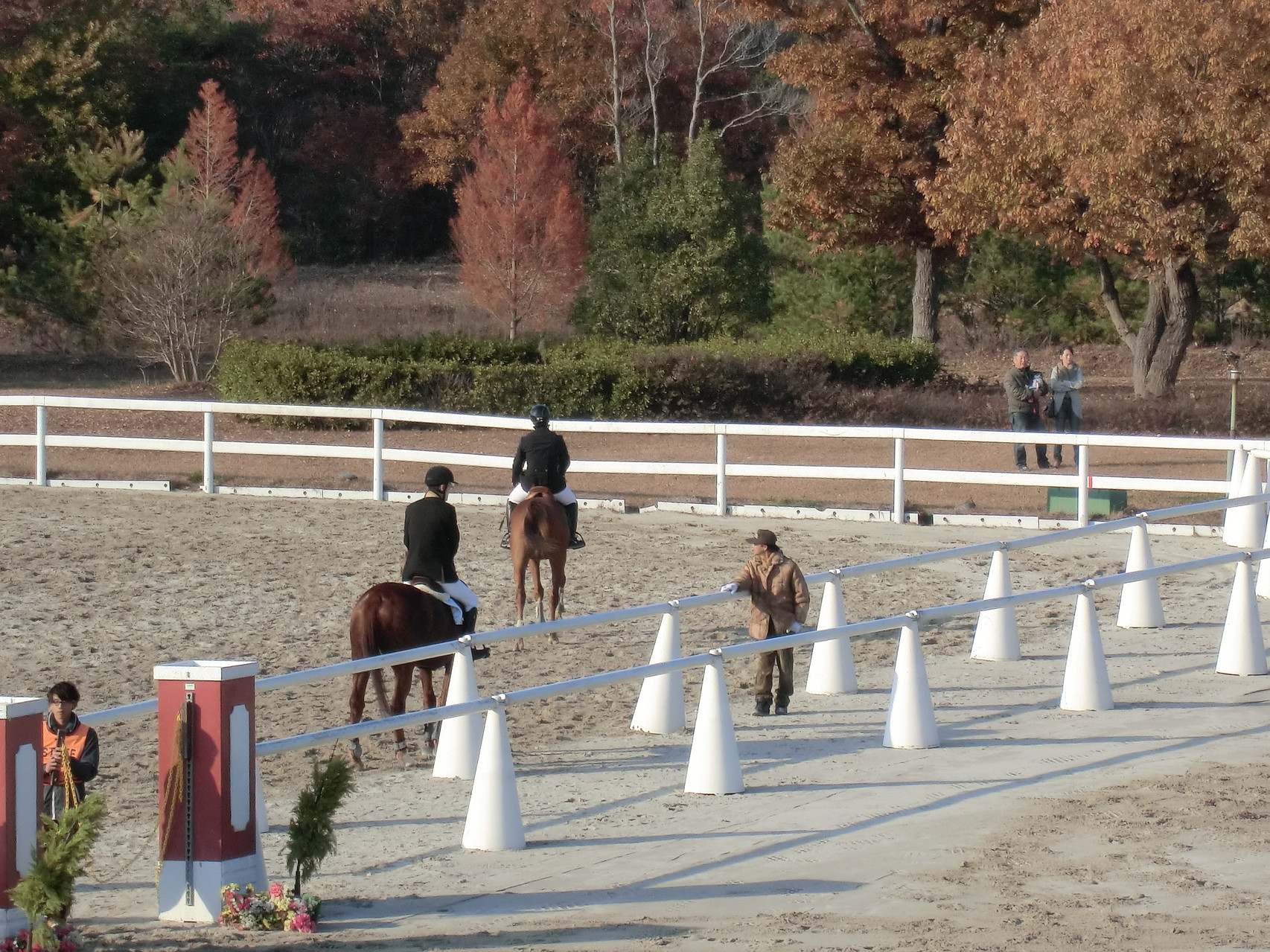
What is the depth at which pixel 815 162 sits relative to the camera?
3709cm

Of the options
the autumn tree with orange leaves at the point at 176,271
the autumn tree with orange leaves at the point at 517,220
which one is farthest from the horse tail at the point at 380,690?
the autumn tree with orange leaves at the point at 517,220

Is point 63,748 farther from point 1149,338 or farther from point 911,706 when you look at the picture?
point 1149,338

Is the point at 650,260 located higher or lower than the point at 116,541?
higher

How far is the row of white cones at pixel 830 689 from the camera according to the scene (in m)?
7.67

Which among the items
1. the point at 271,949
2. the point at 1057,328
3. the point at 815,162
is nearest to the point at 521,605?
the point at 271,949

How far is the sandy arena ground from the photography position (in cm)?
652

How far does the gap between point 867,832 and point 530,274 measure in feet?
109

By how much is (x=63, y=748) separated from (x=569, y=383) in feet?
72.3

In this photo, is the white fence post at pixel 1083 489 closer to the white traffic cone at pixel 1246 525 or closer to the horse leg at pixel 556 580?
the white traffic cone at pixel 1246 525

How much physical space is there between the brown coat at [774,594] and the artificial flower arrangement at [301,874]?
4.05m

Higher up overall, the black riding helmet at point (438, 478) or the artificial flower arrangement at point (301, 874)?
the black riding helmet at point (438, 478)

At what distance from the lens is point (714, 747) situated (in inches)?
338

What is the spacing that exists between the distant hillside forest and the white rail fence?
7949 millimetres

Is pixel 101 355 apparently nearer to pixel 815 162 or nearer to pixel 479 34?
pixel 815 162
